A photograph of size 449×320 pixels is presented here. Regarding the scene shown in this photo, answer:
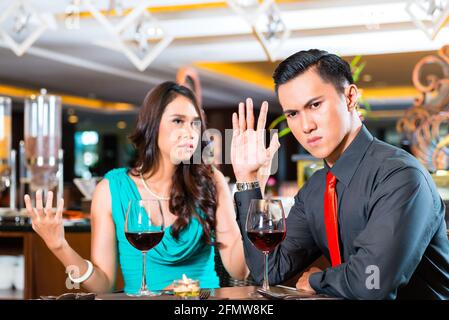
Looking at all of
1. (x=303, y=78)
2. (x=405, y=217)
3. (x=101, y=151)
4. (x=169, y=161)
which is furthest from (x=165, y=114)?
(x=101, y=151)

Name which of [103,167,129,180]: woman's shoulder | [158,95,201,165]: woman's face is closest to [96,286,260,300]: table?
[158,95,201,165]: woman's face

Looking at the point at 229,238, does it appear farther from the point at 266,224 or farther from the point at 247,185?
the point at 266,224

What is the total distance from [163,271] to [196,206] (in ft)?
0.93

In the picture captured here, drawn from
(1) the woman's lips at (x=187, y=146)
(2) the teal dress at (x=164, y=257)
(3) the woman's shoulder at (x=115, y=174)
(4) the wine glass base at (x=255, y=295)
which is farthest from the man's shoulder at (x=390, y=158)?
(3) the woman's shoulder at (x=115, y=174)

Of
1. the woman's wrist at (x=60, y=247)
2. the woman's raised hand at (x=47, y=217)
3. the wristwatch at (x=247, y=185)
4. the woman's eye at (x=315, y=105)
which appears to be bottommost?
the woman's wrist at (x=60, y=247)

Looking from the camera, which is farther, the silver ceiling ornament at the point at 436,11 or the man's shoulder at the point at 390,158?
the silver ceiling ornament at the point at 436,11

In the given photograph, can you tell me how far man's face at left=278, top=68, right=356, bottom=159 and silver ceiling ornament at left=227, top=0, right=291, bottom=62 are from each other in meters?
3.62

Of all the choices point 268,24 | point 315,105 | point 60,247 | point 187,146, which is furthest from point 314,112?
point 268,24

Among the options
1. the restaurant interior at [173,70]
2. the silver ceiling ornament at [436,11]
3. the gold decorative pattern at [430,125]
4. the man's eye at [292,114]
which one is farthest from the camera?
the silver ceiling ornament at [436,11]

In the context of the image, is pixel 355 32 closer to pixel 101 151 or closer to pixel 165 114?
pixel 165 114

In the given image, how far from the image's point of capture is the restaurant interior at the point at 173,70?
3.96 m

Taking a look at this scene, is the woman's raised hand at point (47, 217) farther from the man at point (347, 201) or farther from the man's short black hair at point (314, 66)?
the man's short black hair at point (314, 66)

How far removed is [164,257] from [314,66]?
107cm

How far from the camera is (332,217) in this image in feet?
6.38
